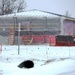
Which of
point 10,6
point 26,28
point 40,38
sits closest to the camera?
point 40,38

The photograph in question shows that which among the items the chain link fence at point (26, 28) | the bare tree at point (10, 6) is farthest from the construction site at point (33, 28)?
the bare tree at point (10, 6)

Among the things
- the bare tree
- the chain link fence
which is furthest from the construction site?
the bare tree

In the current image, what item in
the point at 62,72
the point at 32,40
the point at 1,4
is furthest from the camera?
the point at 1,4

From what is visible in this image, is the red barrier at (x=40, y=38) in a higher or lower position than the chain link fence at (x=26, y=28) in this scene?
lower

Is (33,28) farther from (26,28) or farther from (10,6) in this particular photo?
(10,6)

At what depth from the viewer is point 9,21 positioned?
174 feet

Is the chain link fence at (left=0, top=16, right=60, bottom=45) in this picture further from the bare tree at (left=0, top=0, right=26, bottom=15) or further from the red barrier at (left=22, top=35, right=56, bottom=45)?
the bare tree at (left=0, top=0, right=26, bottom=15)

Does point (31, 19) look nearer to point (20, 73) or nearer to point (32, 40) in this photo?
point (32, 40)

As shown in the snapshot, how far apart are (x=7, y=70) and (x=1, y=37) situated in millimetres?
37122

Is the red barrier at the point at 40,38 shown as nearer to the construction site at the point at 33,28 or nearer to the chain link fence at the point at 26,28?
the construction site at the point at 33,28

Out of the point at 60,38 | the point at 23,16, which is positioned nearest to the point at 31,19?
the point at 23,16

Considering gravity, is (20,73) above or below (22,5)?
below

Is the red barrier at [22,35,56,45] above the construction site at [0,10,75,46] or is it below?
below

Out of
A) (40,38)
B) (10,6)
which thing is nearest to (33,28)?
(40,38)
